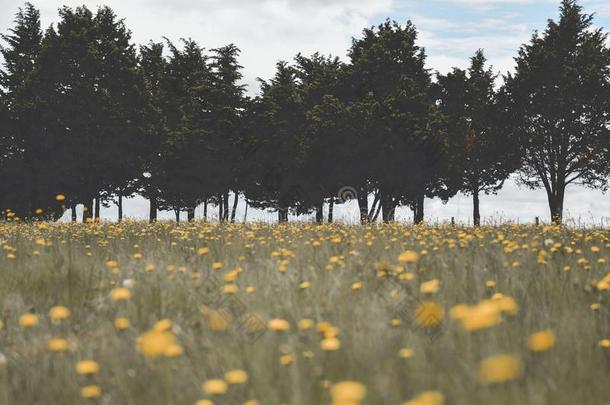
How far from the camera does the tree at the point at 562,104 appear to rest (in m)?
32.0

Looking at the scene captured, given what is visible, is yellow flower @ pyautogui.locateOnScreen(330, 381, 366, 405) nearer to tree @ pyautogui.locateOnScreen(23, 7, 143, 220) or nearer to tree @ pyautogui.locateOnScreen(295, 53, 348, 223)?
tree @ pyautogui.locateOnScreen(295, 53, 348, 223)

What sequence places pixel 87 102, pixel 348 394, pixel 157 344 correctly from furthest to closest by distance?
pixel 87 102 < pixel 157 344 < pixel 348 394

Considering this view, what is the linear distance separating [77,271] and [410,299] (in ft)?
10.3

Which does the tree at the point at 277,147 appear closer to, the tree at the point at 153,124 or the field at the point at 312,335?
the tree at the point at 153,124

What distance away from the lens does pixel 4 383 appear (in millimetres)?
2965

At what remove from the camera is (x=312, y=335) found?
3434 millimetres

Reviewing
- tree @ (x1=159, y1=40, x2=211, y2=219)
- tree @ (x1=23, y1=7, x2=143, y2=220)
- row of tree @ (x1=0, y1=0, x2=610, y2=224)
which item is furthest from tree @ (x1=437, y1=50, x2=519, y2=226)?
tree @ (x1=23, y1=7, x2=143, y2=220)

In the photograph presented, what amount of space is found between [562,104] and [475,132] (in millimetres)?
5311

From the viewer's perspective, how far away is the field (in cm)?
262

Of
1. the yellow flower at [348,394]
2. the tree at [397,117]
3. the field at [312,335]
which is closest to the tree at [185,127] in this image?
the tree at [397,117]

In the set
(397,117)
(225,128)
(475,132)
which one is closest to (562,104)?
(475,132)

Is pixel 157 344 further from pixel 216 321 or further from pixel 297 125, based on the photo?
pixel 297 125

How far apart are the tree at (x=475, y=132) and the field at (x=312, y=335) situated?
2698 centimetres

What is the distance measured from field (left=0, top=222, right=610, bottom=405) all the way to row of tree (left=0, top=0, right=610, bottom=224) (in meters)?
24.9
